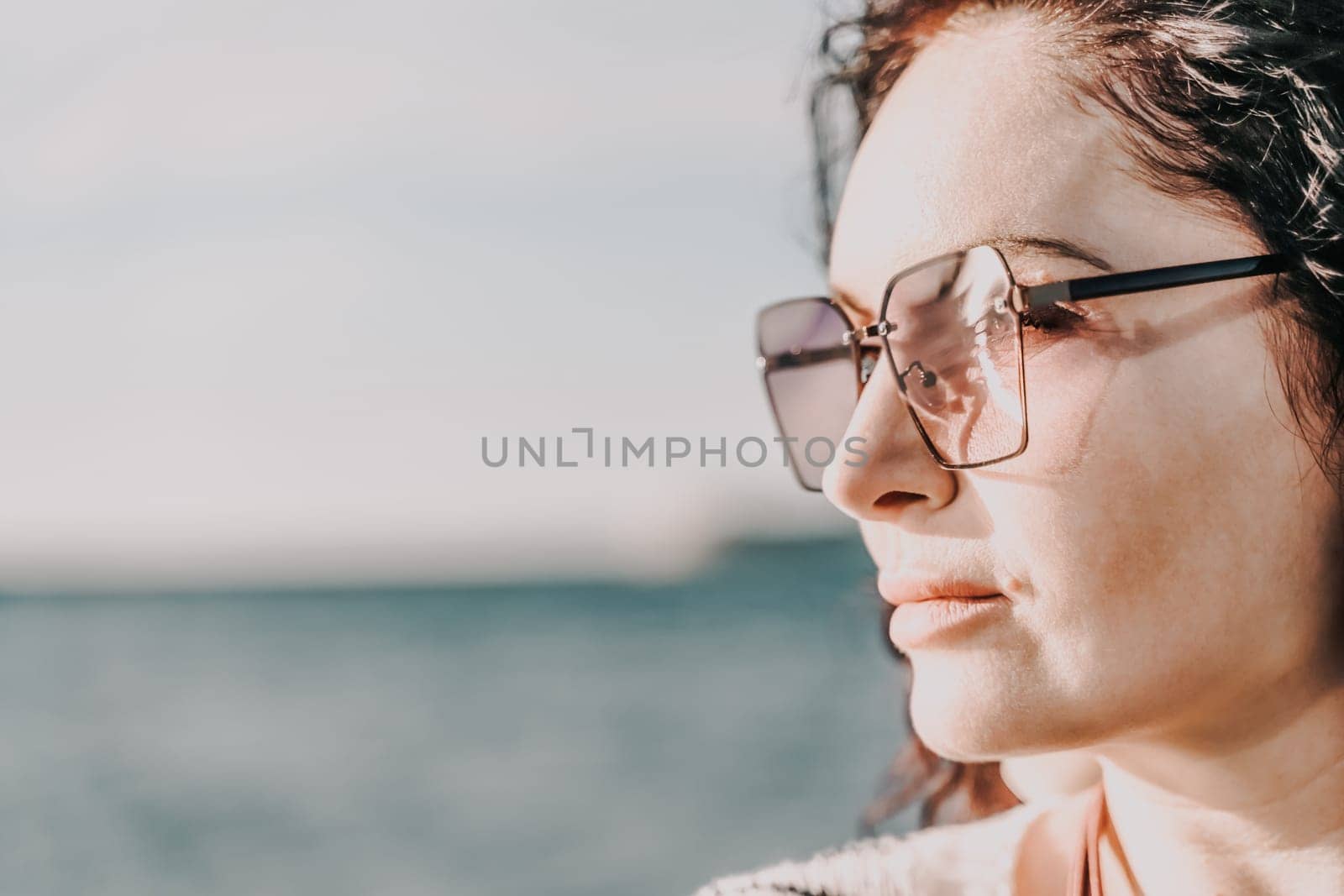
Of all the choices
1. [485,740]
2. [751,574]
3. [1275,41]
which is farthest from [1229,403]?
[751,574]

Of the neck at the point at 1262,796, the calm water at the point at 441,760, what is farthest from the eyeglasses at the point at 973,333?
the calm water at the point at 441,760

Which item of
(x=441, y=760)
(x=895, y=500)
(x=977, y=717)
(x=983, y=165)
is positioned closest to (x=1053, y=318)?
(x=983, y=165)

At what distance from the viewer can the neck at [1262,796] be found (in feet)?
4.87

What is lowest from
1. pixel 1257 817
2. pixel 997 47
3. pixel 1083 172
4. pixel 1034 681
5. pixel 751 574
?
pixel 1257 817

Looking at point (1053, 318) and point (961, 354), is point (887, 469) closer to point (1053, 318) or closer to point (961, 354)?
point (961, 354)

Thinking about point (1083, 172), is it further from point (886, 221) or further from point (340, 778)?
point (340, 778)

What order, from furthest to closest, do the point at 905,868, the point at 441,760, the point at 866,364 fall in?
1. the point at 441,760
2. the point at 866,364
3. the point at 905,868

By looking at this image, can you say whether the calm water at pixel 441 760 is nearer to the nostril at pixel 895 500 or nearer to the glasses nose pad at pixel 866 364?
the glasses nose pad at pixel 866 364

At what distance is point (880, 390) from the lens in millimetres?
1565

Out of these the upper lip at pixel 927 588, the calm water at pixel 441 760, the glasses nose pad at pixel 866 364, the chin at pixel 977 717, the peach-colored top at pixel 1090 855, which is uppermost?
the calm water at pixel 441 760

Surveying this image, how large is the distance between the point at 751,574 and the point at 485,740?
4192cm

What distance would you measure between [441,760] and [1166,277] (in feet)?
62.5

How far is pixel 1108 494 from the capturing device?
4.49 feet

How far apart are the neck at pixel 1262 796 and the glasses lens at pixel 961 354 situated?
0.46 meters
